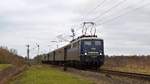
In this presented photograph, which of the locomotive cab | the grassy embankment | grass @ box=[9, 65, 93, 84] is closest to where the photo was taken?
grass @ box=[9, 65, 93, 84]

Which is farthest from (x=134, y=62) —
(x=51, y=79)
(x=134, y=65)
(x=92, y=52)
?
(x=51, y=79)

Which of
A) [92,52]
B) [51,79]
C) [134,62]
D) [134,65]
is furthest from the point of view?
[134,62]

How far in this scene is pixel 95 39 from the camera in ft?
143

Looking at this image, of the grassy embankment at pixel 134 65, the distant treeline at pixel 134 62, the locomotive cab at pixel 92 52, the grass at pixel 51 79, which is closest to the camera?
the grass at pixel 51 79

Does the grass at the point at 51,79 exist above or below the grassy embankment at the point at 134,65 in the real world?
below

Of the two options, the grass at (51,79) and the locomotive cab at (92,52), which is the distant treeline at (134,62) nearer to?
the locomotive cab at (92,52)

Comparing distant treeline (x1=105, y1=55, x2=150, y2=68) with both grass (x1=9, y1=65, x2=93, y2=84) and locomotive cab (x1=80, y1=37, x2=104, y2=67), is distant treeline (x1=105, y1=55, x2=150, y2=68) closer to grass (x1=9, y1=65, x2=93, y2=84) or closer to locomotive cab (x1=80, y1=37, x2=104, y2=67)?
locomotive cab (x1=80, y1=37, x2=104, y2=67)

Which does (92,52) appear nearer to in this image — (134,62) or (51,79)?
(51,79)

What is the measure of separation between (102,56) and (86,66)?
326 cm

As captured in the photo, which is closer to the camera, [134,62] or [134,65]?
[134,65]

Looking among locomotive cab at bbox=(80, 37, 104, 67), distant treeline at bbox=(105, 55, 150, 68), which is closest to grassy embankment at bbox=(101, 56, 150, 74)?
distant treeline at bbox=(105, 55, 150, 68)

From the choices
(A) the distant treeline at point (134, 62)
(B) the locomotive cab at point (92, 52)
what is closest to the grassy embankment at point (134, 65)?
(A) the distant treeline at point (134, 62)

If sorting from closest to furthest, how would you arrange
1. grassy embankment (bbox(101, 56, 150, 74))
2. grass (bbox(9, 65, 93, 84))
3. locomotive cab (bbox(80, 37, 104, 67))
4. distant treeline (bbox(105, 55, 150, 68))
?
grass (bbox(9, 65, 93, 84)), locomotive cab (bbox(80, 37, 104, 67)), grassy embankment (bbox(101, 56, 150, 74)), distant treeline (bbox(105, 55, 150, 68))

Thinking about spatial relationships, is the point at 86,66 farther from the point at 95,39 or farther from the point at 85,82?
the point at 85,82
